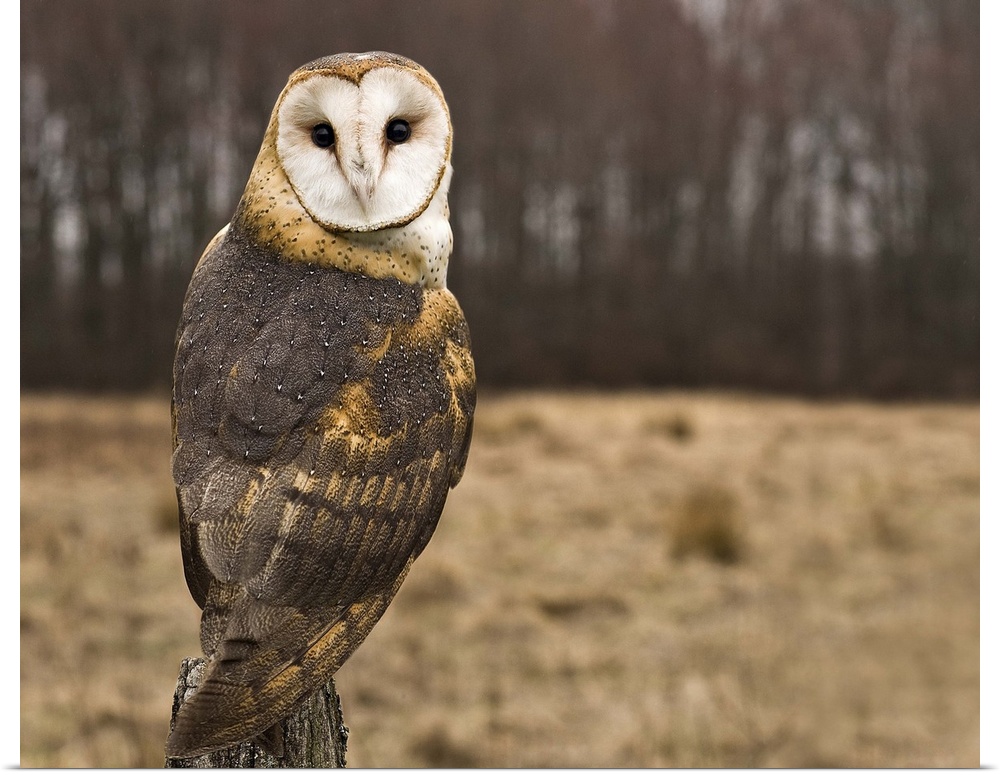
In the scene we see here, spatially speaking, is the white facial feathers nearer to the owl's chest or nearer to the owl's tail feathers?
the owl's chest

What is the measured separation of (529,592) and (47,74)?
9.99 feet

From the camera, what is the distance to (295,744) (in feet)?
4.77

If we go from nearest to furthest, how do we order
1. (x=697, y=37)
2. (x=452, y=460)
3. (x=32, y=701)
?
(x=452, y=460) → (x=32, y=701) → (x=697, y=37)

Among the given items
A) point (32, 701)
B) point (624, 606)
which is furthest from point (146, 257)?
point (624, 606)

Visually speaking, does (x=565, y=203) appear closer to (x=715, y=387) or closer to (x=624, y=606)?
(x=715, y=387)

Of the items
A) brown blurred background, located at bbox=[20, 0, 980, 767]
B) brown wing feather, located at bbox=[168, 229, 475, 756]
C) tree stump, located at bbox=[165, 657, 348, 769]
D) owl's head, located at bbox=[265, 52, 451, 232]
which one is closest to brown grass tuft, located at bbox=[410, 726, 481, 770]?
brown blurred background, located at bbox=[20, 0, 980, 767]

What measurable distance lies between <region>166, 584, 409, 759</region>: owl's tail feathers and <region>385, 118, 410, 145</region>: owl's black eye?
27.3 inches

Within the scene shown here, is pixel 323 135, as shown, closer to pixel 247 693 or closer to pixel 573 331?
pixel 247 693

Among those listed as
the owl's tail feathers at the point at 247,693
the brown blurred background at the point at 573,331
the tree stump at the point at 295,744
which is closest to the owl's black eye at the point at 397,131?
the owl's tail feathers at the point at 247,693

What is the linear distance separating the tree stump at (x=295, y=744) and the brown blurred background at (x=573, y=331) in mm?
1799

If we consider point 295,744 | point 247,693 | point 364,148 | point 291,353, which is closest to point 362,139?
point 364,148

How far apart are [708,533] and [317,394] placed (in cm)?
382

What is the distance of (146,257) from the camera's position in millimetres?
4105

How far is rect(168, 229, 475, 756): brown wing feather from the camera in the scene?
1283 mm
